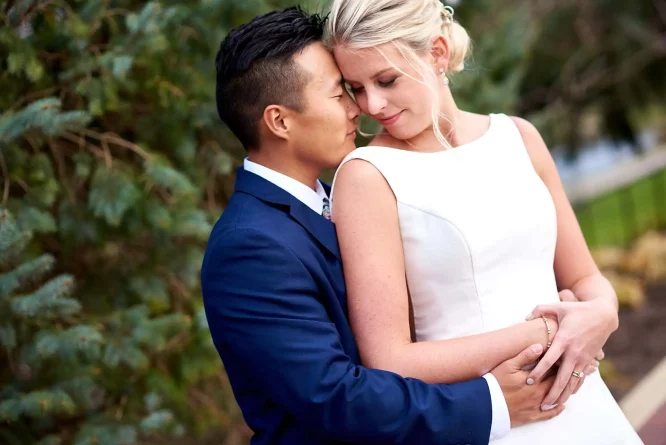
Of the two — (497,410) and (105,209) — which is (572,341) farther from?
(105,209)

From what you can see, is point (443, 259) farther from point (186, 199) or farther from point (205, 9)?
point (205, 9)

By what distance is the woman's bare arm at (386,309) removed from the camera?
6.58 feet

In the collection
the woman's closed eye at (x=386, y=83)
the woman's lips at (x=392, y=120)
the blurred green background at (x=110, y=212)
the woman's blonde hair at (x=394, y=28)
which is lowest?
the blurred green background at (x=110, y=212)

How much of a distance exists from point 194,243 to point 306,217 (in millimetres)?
1685

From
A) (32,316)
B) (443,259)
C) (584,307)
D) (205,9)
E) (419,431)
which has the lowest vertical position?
(32,316)

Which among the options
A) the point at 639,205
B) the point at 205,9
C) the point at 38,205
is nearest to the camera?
the point at 38,205

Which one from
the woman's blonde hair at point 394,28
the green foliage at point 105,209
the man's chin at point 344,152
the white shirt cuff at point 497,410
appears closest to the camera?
the white shirt cuff at point 497,410

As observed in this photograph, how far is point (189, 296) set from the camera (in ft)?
11.3

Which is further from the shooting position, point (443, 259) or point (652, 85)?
point (652, 85)

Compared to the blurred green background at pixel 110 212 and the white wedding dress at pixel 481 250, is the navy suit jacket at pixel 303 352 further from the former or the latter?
the blurred green background at pixel 110 212

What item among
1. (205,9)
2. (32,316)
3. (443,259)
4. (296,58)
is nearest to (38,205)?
(32,316)

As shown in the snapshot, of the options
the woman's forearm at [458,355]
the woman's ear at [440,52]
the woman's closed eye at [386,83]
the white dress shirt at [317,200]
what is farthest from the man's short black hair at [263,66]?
the woman's forearm at [458,355]

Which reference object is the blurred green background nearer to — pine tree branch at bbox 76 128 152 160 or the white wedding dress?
pine tree branch at bbox 76 128 152 160

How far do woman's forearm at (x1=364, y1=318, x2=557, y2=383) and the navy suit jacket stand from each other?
0.18 ft
